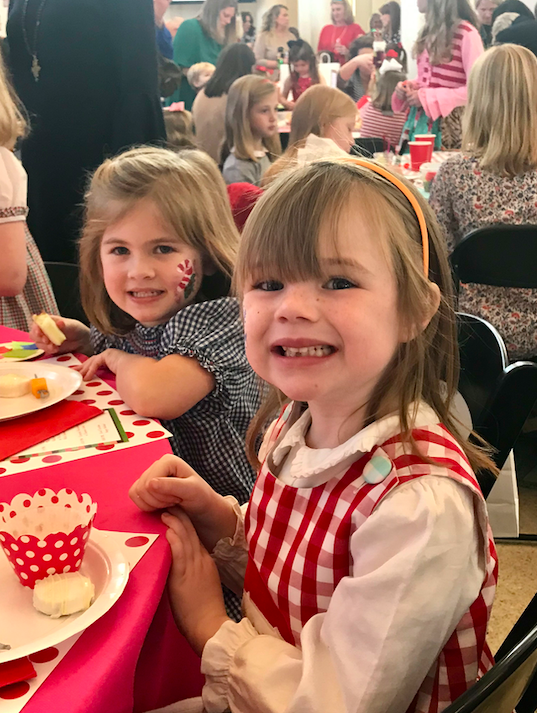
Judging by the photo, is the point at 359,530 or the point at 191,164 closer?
the point at 359,530

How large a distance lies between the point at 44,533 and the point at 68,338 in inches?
36.4

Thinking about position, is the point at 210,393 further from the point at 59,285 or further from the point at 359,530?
the point at 59,285

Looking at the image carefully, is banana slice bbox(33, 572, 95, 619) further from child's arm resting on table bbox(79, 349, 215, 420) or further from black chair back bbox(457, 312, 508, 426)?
black chair back bbox(457, 312, 508, 426)

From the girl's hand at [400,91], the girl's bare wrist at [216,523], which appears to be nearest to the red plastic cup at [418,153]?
the girl's hand at [400,91]

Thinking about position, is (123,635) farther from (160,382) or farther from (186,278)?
(186,278)

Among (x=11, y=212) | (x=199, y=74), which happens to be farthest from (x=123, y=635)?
(x=199, y=74)

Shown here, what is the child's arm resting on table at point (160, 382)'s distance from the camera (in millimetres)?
1229

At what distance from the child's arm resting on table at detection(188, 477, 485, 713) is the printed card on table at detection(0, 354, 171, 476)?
17.7 inches

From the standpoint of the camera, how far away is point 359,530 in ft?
2.48

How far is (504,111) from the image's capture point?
2.52m

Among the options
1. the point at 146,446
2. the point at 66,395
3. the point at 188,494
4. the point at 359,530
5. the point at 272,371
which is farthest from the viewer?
the point at 66,395

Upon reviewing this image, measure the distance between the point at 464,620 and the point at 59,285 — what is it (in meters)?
1.77

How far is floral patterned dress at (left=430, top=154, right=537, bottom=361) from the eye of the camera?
2.40 m

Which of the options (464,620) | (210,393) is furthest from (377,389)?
(210,393)
